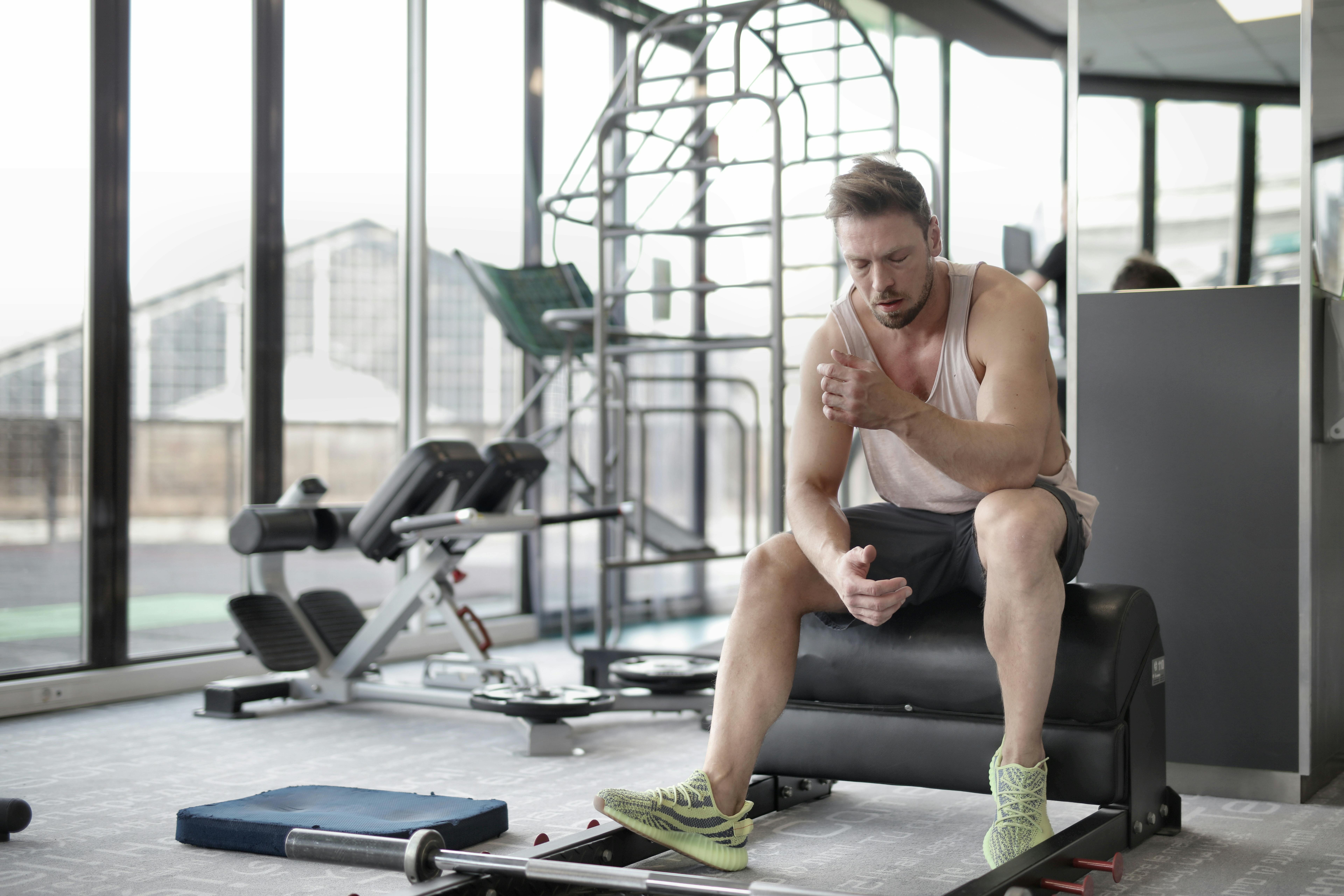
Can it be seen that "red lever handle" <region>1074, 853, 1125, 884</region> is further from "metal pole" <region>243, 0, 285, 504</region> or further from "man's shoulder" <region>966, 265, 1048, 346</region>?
"metal pole" <region>243, 0, 285, 504</region>

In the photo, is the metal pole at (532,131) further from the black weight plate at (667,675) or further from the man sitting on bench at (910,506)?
the man sitting on bench at (910,506)

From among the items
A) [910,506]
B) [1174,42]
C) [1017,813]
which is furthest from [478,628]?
[1174,42]

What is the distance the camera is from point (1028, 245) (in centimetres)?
612

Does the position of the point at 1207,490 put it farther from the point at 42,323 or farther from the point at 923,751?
the point at 42,323

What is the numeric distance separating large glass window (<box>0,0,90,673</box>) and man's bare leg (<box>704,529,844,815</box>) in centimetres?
232

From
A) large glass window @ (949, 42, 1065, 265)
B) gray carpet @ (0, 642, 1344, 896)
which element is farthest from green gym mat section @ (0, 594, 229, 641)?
large glass window @ (949, 42, 1065, 265)

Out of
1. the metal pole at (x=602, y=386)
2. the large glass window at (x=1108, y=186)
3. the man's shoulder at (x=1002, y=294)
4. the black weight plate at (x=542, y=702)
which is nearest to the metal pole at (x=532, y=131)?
the metal pole at (x=602, y=386)

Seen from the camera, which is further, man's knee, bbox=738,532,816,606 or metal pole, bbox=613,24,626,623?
metal pole, bbox=613,24,626,623

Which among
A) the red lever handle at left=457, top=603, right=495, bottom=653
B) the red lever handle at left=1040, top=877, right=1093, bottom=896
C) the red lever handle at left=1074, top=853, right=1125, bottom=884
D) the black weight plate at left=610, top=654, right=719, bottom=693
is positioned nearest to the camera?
the red lever handle at left=1040, top=877, right=1093, bottom=896

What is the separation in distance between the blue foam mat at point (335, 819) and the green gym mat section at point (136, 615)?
4.82 ft

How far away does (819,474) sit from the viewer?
79.4 inches

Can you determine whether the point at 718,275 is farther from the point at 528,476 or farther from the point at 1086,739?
the point at 1086,739

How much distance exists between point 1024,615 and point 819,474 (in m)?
0.40

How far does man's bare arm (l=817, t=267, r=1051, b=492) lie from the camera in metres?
1.73
